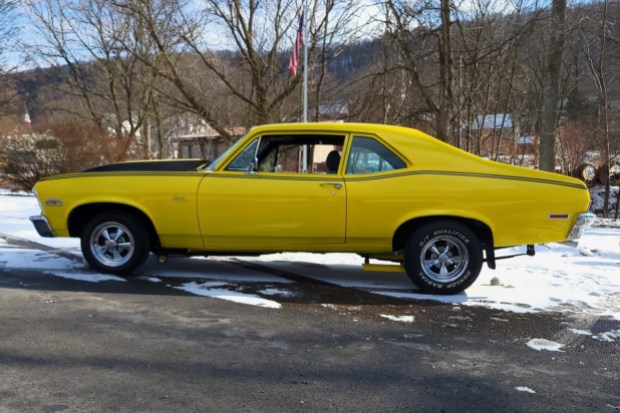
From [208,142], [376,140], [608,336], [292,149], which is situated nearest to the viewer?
[608,336]

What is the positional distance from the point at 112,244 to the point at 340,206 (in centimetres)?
265

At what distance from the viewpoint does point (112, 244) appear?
19.5ft

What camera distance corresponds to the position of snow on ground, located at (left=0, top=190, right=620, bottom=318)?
518 cm

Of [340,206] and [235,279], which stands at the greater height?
[340,206]

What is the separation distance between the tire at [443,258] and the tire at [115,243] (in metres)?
2.93

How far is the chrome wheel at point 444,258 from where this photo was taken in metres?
5.40

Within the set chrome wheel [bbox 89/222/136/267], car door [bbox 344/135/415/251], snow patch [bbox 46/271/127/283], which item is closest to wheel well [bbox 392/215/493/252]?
car door [bbox 344/135/415/251]

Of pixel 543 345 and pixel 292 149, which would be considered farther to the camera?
pixel 292 149

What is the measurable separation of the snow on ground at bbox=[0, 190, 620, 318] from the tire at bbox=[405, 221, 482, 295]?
5.6 inches

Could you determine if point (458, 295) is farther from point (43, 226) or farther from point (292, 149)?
point (43, 226)

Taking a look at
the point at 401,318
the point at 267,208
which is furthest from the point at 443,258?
the point at 267,208

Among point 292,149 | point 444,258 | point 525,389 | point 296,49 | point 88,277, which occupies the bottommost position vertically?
point 525,389

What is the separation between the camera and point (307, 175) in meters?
5.53

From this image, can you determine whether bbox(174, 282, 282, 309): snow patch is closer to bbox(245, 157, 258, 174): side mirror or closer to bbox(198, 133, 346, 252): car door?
bbox(198, 133, 346, 252): car door
